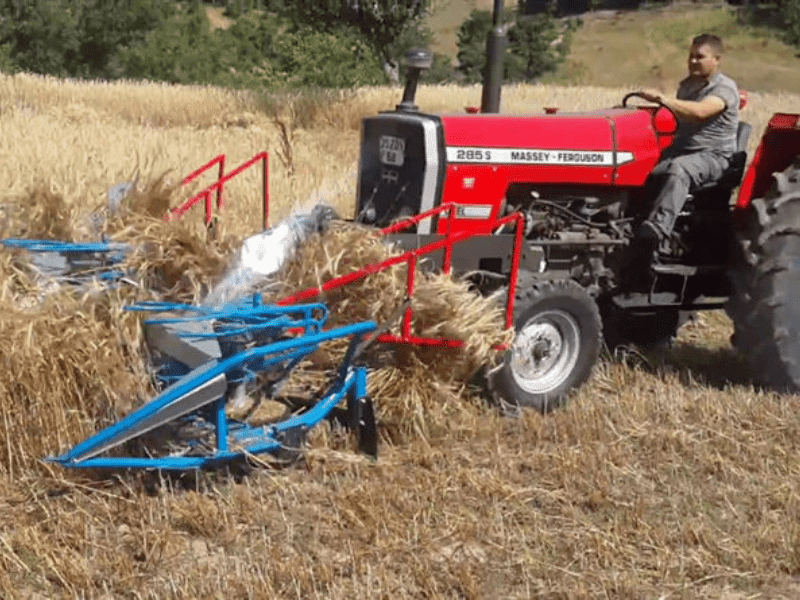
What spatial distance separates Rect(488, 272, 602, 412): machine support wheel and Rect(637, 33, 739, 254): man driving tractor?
65cm

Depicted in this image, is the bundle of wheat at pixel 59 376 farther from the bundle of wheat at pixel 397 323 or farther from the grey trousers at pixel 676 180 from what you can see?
the grey trousers at pixel 676 180

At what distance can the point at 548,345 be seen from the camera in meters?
5.38

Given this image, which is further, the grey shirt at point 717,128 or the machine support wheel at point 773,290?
the grey shirt at point 717,128

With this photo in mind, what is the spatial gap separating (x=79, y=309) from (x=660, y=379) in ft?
10.4

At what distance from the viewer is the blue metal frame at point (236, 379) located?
3.76 m

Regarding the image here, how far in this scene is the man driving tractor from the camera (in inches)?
223

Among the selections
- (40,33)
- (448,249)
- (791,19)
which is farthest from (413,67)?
(791,19)

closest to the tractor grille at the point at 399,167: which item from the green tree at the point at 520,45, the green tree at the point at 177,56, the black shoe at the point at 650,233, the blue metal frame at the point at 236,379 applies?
the black shoe at the point at 650,233

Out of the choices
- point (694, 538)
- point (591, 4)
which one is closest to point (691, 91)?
point (694, 538)

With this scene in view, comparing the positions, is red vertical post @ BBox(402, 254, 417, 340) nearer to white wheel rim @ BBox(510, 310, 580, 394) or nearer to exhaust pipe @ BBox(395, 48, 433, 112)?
white wheel rim @ BBox(510, 310, 580, 394)

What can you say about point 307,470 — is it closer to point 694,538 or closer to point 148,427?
point 148,427

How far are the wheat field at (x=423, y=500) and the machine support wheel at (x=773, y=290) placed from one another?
173 mm

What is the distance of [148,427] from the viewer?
378cm

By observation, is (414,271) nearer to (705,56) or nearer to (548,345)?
(548,345)
